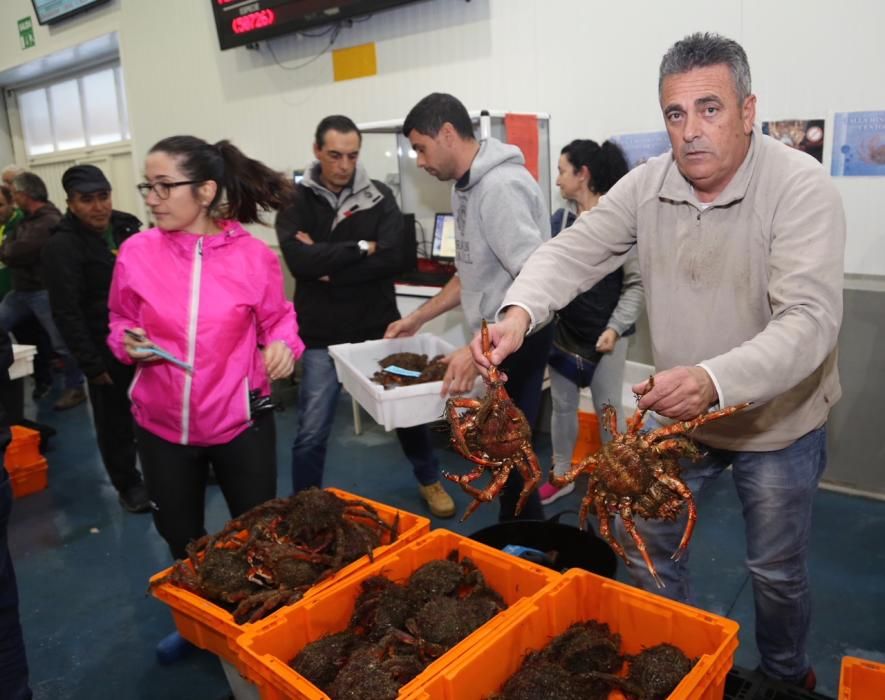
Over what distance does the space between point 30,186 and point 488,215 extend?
176 inches

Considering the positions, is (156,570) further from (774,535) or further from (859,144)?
(859,144)

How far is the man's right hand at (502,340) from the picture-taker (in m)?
1.69

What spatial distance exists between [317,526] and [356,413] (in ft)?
8.72

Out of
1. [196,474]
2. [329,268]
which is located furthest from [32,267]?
[196,474]

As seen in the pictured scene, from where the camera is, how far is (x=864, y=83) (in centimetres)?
330

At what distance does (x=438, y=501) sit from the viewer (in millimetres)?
3711

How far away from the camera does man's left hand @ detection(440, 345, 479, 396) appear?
229cm

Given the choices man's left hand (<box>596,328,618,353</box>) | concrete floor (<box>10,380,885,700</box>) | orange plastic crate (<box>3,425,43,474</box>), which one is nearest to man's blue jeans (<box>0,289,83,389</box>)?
orange plastic crate (<box>3,425,43,474</box>)

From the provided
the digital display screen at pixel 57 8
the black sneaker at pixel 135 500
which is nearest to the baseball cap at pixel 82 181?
the black sneaker at pixel 135 500

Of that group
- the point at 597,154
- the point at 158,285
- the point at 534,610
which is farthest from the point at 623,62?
the point at 534,610

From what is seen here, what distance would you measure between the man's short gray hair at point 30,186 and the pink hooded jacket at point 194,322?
12.6 feet

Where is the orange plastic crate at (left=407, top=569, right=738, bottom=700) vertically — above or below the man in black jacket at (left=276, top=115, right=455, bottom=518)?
below

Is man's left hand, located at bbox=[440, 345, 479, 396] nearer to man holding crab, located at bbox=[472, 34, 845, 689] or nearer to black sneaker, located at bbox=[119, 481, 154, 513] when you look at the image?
man holding crab, located at bbox=[472, 34, 845, 689]

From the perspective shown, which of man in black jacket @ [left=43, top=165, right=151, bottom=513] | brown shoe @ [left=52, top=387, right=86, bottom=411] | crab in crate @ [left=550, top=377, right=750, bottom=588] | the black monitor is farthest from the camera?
brown shoe @ [left=52, top=387, right=86, bottom=411]
